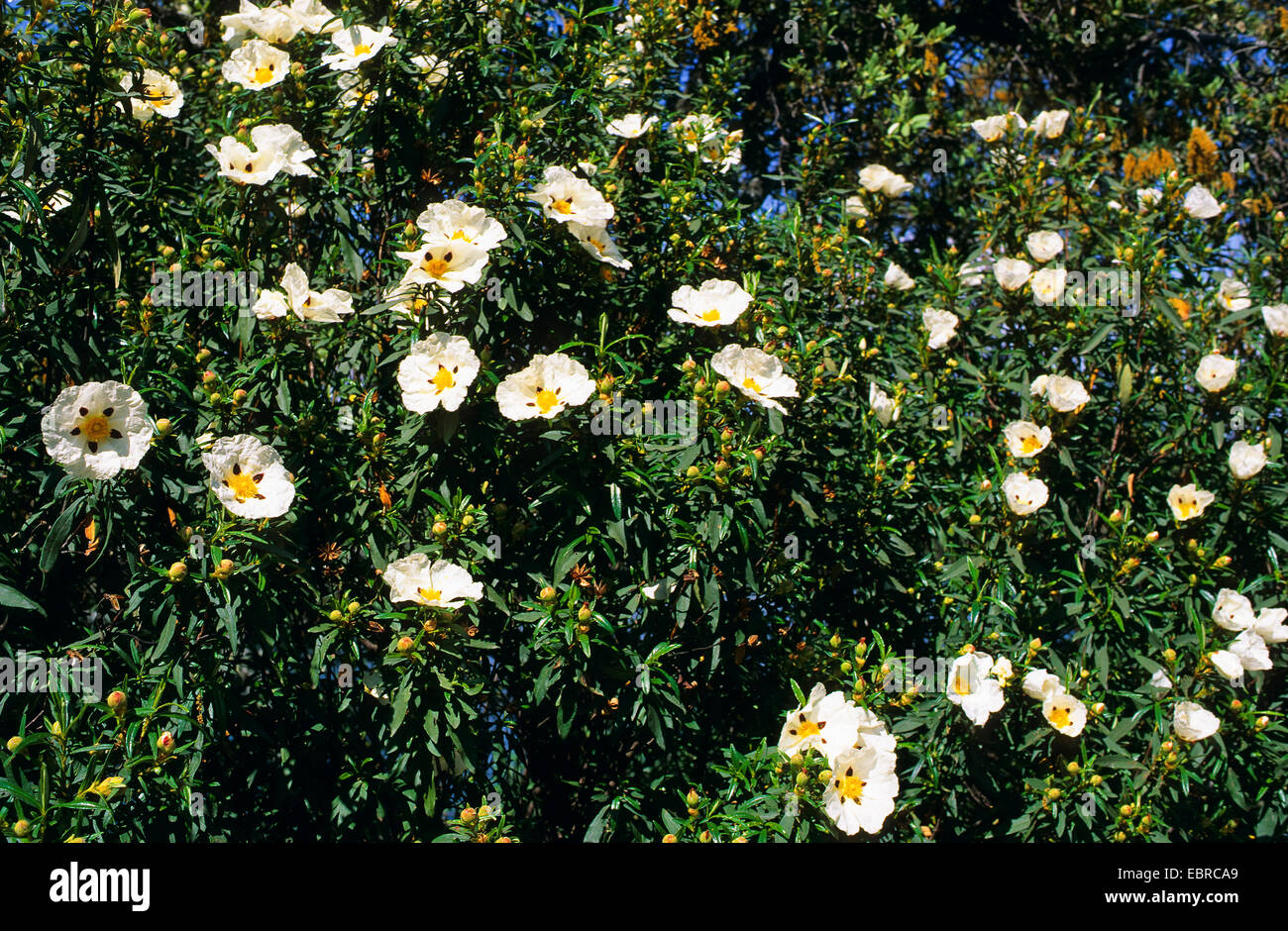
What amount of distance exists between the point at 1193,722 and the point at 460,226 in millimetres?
2573

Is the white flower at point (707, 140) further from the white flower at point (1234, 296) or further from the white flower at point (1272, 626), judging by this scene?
the white flower at point (1272, 626)

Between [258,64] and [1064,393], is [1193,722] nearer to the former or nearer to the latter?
[1064,393]

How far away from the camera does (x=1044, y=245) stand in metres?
3.72

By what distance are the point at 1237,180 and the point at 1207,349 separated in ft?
7.03

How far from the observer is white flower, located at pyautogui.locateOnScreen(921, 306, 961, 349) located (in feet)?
11.7

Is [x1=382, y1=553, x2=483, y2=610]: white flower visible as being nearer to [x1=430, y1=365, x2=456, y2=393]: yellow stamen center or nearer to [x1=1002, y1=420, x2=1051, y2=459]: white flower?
[x1=430, y1=365, x2=456, y2=393]: yellow stamen center

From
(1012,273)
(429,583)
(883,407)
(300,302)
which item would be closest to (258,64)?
(300,302)

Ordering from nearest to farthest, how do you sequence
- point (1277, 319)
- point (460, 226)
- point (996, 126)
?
1. point (460, 226)
2. point (1277, 319)
3. point (996, 126)

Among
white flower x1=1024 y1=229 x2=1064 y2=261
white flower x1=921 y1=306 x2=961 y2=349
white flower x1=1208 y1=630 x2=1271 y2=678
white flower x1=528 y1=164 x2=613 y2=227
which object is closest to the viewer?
white flower x1=528 y1=164 x2=613 y2=227

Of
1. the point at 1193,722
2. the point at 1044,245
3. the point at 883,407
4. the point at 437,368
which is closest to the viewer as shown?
the point at 437,368

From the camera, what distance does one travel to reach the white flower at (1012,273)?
361 centimetres

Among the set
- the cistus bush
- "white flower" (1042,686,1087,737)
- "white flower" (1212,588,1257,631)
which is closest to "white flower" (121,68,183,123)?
the cistus bush

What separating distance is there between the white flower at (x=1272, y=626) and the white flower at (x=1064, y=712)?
2.28 feet

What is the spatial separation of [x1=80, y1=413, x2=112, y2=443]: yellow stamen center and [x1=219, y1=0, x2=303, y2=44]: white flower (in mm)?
1445
